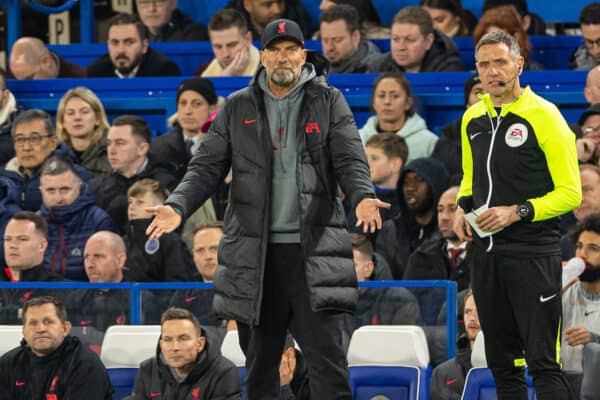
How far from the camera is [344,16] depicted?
10.5 metres

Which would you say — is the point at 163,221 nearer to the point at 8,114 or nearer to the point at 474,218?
the point at 474,218

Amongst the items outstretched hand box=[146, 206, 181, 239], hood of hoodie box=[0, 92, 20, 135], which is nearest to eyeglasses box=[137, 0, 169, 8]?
hood of hoodie box=[0, 92, 20, 135]

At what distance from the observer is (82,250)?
9.20 meters

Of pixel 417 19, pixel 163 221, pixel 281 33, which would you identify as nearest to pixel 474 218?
pixel 281 33

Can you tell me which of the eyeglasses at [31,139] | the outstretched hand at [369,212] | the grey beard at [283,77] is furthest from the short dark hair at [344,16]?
the outstretched hand at [369,212]

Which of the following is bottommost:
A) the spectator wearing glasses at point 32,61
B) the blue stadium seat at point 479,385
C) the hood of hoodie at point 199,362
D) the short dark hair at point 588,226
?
the blue stadium seat at point 479,385

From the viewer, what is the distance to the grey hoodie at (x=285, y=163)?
217 inches

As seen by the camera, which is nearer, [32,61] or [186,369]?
[186,369]

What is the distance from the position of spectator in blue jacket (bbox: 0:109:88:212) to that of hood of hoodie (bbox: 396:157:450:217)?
231 centimetres

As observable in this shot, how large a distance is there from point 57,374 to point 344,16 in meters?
4.03

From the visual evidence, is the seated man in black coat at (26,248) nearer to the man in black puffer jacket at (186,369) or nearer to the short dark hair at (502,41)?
the man in black puffer jacket at (186,369)

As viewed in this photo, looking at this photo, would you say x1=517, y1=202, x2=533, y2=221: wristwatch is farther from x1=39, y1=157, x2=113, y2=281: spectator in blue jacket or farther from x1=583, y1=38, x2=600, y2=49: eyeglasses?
x1=583, y1=38, x2=600, y2=49: eyeglasses

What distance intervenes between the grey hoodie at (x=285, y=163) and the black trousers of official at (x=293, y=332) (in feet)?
0.22

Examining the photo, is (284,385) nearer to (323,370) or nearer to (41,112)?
(323,370)
